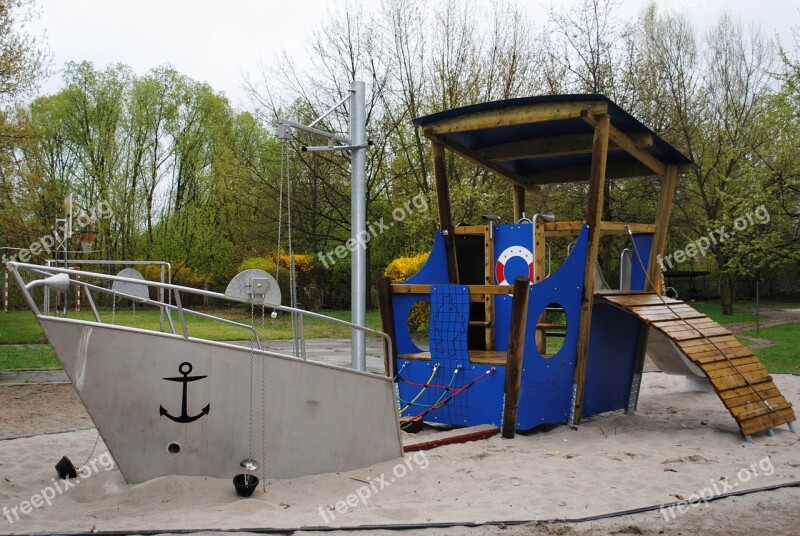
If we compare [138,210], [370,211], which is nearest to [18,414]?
[370,211]

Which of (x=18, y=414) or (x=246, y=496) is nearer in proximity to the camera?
(x=246, y=496)

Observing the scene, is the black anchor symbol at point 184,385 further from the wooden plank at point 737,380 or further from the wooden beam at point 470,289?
the wooden plank at point 737,380

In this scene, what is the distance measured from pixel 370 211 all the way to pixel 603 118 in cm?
2283

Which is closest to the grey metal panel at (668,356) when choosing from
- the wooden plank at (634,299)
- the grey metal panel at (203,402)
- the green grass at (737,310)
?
the wooden plank at (634,299)

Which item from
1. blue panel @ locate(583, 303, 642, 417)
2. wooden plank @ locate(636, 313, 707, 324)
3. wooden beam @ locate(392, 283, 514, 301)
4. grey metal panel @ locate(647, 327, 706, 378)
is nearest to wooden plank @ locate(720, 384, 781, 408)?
wooden plank @ locate(636, 313, 707, 324)

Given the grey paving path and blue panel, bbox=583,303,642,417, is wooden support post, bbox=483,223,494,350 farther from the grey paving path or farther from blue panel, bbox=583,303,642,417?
the grey paving path

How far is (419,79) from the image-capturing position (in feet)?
85.8

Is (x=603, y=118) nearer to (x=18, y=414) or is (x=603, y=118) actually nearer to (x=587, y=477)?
(x=587, y=477)

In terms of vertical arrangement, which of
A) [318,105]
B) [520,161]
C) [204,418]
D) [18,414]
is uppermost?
[318,105]

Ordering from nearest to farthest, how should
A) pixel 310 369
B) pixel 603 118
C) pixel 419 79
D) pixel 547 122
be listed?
pixel 310 369 < pixel 603 118 < pixel 547 122 < pixel 419 79

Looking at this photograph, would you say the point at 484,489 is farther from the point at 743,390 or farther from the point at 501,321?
the point at 501,321

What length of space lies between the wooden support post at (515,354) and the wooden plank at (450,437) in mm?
223

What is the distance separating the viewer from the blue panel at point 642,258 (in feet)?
32.2

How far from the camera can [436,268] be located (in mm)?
9906
